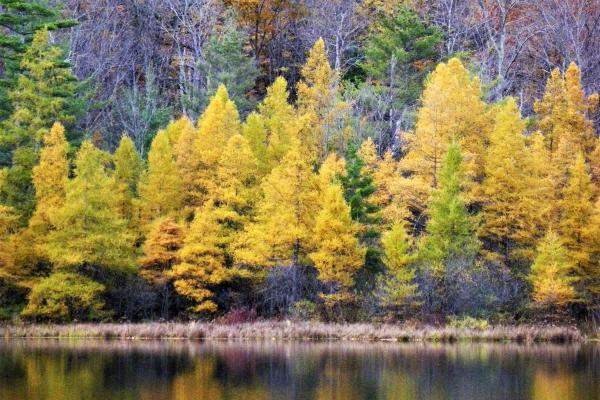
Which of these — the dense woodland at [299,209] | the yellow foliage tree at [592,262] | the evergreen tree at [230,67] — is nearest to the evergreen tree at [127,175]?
the dense woodland at [299,209]

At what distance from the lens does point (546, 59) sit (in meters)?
60.4

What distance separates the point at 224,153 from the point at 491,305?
15.1 m

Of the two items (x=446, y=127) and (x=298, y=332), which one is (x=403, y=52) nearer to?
(x=446, y=127)

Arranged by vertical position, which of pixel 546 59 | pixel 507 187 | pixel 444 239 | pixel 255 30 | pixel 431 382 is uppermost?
pixel 255 30

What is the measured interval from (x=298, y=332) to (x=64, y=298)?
11599 millimetres

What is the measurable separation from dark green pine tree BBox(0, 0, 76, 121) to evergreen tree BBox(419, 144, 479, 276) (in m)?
22.2

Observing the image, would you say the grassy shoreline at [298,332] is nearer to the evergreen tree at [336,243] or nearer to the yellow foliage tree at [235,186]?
the evergreen tree at [336,243]

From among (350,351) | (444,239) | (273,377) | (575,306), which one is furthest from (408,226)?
(273,377)

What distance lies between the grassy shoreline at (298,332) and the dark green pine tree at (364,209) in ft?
11.9

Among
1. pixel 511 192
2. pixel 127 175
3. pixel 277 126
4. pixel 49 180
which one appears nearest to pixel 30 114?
pixel 49 180

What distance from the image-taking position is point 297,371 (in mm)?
28516

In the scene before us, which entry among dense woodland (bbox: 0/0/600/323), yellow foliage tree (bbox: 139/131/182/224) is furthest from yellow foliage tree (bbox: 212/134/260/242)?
yellow foliage tree (bbox: 139/131/182/224)

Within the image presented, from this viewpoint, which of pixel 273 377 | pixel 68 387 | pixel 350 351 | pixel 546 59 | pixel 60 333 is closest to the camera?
pixel 68 387

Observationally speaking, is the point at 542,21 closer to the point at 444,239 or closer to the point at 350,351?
the point at 444,239
